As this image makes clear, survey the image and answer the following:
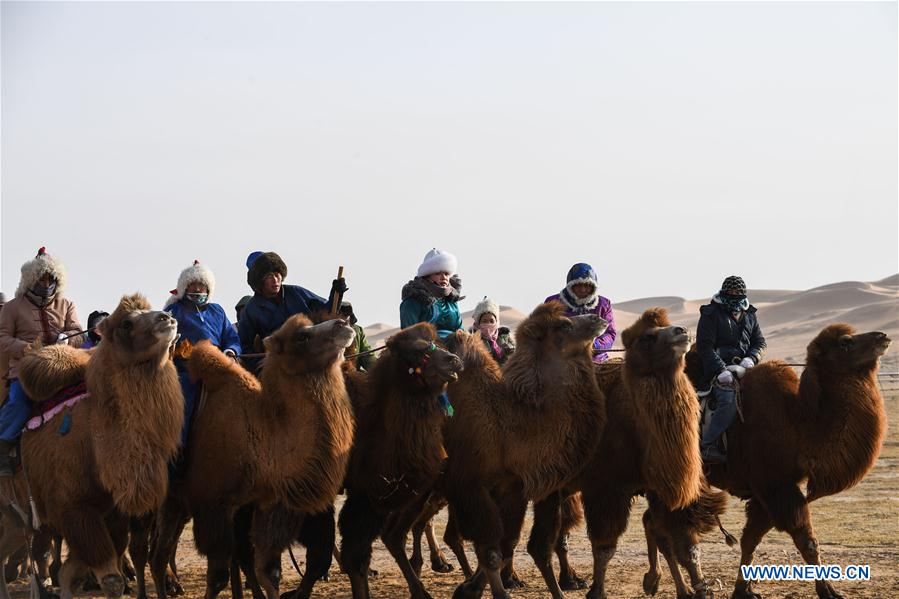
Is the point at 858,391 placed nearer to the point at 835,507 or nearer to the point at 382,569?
the point at 382,569

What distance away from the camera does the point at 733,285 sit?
11.0 meters

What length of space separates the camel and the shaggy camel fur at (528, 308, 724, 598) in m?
3.09

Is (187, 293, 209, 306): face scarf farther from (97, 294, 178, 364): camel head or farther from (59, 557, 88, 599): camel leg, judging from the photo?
(59, 557, 88, 599): camel leg

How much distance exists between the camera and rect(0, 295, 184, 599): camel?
8781 millimetres

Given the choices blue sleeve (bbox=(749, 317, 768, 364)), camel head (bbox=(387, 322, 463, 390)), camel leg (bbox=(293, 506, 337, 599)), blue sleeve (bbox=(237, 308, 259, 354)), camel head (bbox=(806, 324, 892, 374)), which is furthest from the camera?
blue sleeve (bbox=(749, 317, 768, 364))

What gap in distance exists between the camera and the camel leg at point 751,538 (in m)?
10.1

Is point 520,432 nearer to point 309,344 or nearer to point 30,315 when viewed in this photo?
point 309,344

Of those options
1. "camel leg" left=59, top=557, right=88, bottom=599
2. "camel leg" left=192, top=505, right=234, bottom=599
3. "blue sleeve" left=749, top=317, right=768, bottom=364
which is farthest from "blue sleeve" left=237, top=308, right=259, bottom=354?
"blue sleeve" left=749, top=317, right=768, bottom=364

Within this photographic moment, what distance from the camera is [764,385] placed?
1052 centimetres

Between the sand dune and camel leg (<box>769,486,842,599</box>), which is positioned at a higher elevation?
camel leg (<box>769,486,842,599</box>)

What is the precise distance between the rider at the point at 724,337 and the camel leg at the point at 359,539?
2.83 meters

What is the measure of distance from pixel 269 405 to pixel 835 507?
889cm

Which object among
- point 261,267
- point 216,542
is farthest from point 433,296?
point 216,542

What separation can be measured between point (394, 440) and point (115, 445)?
81.5 inches
